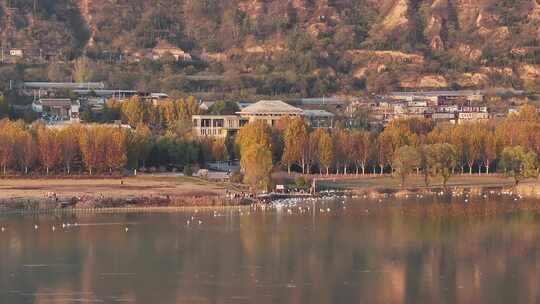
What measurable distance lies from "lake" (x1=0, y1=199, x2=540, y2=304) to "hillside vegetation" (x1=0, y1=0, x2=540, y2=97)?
69.3m

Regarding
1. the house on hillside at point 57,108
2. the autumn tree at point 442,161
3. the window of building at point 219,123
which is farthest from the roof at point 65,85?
the autumn tree at point 442,161

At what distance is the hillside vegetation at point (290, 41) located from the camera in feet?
452

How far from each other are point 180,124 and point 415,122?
1642 centimetres

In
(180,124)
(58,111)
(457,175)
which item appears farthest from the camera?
(58,111)

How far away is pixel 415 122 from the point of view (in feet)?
345

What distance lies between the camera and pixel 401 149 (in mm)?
80938

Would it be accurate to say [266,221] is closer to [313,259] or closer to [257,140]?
[313,259]

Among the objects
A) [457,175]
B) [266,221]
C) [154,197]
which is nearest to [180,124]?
[457,175]

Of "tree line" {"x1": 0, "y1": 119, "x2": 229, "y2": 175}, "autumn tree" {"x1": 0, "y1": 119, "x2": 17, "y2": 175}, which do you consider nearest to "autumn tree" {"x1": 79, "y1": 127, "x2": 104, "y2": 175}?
"tree line" {"x1": 0, "y1": 119, "x2": 229, "y2": 175}

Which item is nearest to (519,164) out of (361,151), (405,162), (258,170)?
(405,162)

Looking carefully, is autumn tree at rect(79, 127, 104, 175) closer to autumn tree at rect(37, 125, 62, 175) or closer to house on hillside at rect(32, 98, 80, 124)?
autumn tree at rect(37, 125, 62, 175)

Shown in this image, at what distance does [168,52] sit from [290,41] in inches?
509

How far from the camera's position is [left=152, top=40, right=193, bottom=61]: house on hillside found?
146 metres

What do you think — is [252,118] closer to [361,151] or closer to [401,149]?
[361,151]
